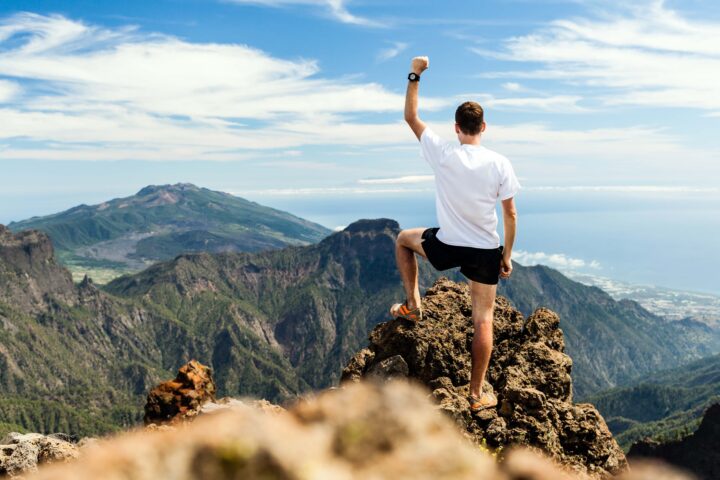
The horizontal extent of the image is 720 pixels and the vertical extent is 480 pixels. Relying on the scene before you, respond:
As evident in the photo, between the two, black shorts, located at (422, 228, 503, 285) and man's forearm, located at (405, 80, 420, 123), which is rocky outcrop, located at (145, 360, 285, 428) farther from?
man's forearm, located at (405, 80, 420, 123)

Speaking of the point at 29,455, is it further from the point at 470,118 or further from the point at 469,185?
the point at 470,118

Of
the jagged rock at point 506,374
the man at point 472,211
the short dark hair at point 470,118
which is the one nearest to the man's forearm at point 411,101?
the man at point 472,211

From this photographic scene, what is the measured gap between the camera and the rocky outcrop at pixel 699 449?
550ft

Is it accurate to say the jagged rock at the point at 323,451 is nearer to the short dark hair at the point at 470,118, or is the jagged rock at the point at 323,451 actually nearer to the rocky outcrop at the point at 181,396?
the short dark hair at the point at 470,118

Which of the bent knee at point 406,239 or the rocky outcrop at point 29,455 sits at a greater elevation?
the bent knee at point 406,239

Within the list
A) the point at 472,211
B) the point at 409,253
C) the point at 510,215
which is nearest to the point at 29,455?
the point at 409,253

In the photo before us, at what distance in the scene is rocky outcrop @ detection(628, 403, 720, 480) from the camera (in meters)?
168

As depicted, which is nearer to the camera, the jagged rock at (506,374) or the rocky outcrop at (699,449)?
the jagged rock at (506,374)

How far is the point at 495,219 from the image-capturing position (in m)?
10.7

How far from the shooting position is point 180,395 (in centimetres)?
2020

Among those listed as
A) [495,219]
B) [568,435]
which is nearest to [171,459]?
[495,219]

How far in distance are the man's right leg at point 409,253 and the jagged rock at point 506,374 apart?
2724mm

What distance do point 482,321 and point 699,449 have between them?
20092 cm

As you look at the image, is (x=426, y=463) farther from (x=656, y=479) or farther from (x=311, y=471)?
(x=656, y=479)
